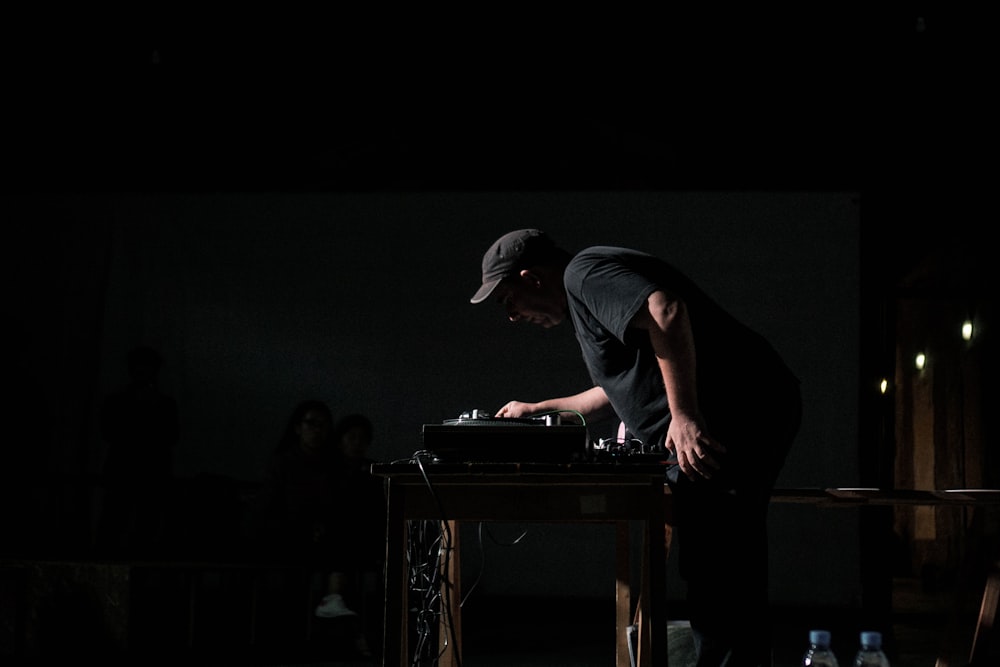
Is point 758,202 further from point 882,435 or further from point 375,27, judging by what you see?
point 375,27

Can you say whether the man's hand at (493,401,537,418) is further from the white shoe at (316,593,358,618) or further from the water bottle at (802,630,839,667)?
the white shoe at (316,593,358,618)

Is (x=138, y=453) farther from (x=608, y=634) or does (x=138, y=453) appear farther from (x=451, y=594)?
(x=451, y=594)

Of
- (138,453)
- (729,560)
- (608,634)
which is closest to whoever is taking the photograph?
(729,560)

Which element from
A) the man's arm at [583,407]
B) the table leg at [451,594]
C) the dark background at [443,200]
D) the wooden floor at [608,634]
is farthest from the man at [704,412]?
Answer: the dark background at [443,200]

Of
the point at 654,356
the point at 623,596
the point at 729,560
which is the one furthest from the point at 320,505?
the point at 729,560

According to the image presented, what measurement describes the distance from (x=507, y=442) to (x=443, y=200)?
13.1 ft

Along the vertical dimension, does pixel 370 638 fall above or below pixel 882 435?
below

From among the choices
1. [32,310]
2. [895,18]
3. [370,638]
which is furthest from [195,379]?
[895,18]

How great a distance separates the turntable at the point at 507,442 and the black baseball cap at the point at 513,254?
40 cm

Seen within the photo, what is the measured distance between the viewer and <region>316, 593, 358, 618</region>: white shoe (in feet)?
13.4

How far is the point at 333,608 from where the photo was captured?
4.09 metres

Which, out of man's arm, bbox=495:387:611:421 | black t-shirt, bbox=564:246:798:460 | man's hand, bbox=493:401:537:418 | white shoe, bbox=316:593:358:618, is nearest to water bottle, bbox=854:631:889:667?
black t-shirt, bbox=564:246:798:460

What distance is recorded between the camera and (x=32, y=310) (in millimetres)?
5805

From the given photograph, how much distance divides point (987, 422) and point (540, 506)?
5.45 meters
